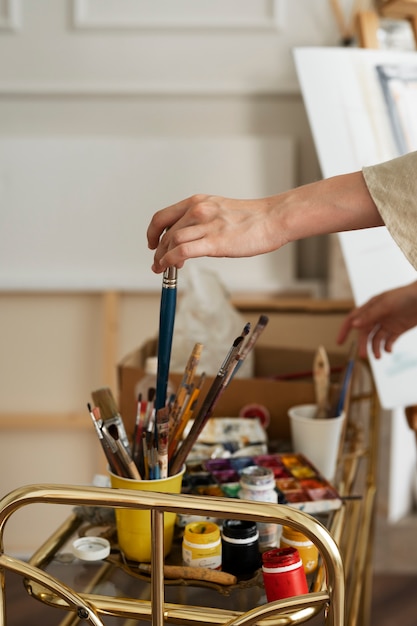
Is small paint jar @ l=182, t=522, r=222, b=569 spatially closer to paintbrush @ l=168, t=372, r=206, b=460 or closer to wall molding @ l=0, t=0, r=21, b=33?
paintbrush @ l=168, t=372, r=206, b=460

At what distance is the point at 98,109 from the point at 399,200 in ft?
4.54

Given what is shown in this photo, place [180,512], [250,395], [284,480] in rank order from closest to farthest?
[180,512] → [284,480] → [250,395]

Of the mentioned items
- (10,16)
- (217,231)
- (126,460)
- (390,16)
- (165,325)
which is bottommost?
(126,460)

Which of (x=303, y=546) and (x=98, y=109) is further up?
(x=98, y=109)

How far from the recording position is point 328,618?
576 millimetres

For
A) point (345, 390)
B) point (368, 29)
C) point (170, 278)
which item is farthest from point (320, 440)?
point (368, 29)

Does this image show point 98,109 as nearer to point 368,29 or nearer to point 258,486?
point 368,29

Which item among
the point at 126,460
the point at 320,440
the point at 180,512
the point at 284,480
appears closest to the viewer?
the point at 180,512

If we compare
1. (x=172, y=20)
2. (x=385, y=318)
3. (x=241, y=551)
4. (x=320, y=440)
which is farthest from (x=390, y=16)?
(x=241, y=551)

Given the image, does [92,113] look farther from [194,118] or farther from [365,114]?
[365,114]

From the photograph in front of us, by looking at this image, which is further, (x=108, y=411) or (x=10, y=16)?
(x=10, y=16)

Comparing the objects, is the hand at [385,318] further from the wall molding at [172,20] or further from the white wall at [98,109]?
the wall molding at [172,20]

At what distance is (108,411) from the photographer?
0.83 m

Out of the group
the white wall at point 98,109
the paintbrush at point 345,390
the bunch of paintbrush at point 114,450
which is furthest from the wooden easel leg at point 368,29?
the bunch of paintbrush at point 114,450
